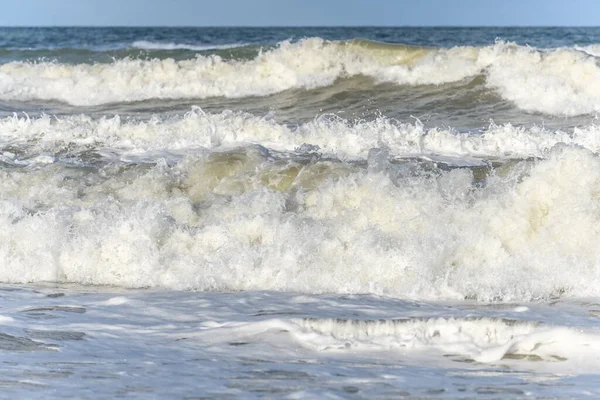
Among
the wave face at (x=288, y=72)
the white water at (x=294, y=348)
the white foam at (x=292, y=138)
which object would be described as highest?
the wave face at (x=288, y=72)

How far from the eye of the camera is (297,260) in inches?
253

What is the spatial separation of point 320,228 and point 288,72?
1056 centimetres

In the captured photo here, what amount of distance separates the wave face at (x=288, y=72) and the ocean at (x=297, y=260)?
3.40 m

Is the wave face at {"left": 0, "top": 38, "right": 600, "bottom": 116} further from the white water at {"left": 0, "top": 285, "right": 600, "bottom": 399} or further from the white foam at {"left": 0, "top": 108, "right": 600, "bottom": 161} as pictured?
the white water at {"left": 0, "top": 285, "right": 600, "bottom": 399}

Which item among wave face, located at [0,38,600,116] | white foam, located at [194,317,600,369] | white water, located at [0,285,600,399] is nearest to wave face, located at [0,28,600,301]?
white water, located at [0,285,600,399]

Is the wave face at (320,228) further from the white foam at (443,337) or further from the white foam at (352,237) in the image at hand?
the white foam at (443,337)

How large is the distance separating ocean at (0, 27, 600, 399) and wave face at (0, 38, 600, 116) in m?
3.40

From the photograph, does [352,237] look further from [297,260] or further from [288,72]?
[288,72]

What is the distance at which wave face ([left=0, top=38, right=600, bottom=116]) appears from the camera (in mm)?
15431

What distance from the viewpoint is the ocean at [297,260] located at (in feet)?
14.7

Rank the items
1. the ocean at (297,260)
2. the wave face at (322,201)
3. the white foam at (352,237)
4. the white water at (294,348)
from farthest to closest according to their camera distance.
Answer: the wave face at (322,201)
the white foam at (352,237)
the ocean at (297,260)
the white water at (294,348)

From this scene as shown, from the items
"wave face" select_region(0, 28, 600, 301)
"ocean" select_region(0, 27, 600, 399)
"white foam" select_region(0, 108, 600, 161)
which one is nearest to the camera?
"ocean" select_region(0, 27, 600, 399)

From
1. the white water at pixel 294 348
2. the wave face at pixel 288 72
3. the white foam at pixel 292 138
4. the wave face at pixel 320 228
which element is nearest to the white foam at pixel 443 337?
the white water at pixel 294 348

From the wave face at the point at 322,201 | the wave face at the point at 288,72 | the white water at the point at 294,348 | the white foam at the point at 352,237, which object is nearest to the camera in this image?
the white water at the point at 294,348
